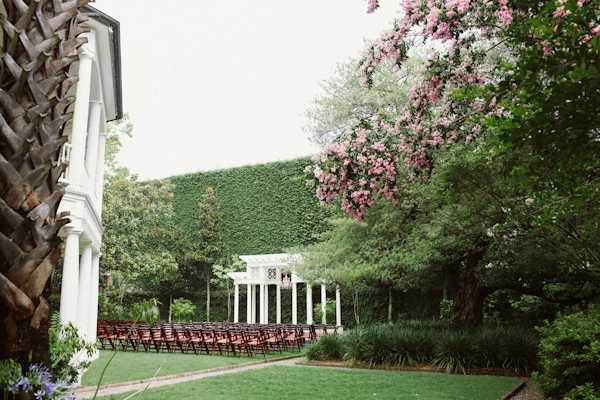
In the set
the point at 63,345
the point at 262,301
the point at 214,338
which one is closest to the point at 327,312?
the point at 262,301

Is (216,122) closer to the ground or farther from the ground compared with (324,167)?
farther from the ground

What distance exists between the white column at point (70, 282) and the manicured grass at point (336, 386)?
2191 millimetres

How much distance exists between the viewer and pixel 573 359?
228 inches

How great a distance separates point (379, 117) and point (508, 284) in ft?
23.9

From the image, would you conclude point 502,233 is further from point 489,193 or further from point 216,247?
point 216,247

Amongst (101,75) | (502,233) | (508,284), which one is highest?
(101,75)

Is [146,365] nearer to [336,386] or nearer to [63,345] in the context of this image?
[336,386]

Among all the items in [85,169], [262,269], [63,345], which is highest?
[85,169]

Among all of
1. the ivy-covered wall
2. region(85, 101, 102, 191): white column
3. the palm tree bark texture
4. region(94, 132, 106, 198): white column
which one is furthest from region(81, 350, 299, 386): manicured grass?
the ivy-covered wall

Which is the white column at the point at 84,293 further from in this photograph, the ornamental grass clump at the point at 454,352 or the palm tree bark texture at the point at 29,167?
the palm tree bark texture at the point at 29,167

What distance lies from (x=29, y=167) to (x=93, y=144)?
33.4 ft

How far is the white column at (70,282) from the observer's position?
27.8ft

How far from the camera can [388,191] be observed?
25.5 ft

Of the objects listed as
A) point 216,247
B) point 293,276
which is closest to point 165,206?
Result: point 216,247
